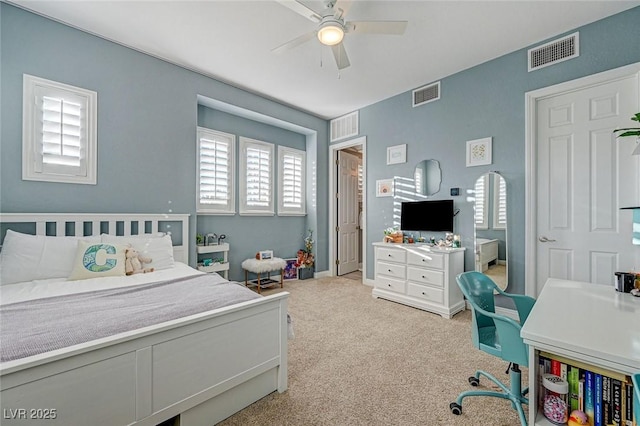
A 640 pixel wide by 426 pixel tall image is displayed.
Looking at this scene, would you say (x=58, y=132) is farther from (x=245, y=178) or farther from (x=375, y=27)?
(x=375, y=27)

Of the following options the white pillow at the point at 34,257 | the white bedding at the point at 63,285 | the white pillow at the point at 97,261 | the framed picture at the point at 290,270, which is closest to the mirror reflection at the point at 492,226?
the framed picture at the point at 290,270

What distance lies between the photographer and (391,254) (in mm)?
3859

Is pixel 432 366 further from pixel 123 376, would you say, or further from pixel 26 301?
pixel 26 301

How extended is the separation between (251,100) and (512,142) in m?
3.55

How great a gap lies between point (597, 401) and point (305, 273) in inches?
174

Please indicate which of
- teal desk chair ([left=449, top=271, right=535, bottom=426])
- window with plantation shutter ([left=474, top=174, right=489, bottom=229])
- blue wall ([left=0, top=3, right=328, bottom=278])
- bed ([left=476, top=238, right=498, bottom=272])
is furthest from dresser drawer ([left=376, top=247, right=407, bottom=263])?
blue wall ([left=0, top=3, right=328, bottom=278])

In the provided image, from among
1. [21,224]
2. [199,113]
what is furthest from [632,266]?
[21,224]

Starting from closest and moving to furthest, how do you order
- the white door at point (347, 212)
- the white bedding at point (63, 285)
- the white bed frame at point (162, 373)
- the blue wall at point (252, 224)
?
the white bed frame at point (162, 373)
the white bedding at point (63, 285)
the blue wall at point (252, 224)
the white door at point (347, 212)

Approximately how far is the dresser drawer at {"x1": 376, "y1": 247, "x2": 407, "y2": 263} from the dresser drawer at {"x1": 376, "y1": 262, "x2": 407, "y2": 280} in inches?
2.7

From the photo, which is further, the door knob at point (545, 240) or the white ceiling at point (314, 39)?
the door knob at point (545, 240)

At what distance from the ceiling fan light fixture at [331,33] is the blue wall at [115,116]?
85.7 inches

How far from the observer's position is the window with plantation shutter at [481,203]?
3369mm

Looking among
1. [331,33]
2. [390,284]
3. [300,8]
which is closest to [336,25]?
[331,33]

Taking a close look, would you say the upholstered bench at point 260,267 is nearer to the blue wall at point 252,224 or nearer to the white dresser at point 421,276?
the blue wall at point 252,224
